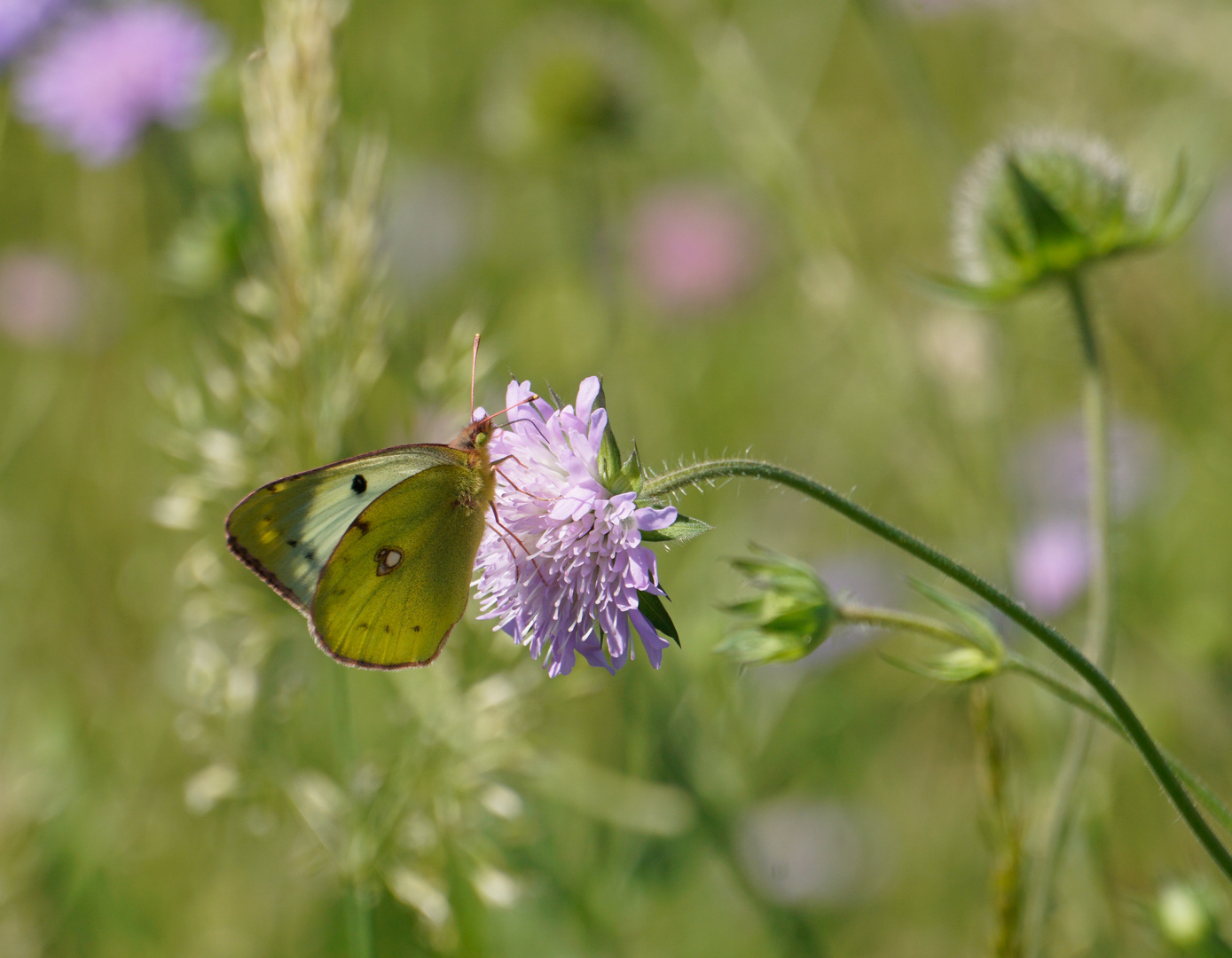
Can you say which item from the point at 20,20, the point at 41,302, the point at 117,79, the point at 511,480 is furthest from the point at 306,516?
the point at 41,302

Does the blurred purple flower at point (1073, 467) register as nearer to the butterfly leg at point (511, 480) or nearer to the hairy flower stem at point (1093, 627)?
the hairy flower stem at point (1093, 627)

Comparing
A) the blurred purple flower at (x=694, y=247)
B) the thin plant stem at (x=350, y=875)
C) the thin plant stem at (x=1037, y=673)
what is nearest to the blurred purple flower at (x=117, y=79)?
the thin plant stem at (x=350, y=875)

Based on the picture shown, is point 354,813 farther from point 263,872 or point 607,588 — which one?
point 263,872

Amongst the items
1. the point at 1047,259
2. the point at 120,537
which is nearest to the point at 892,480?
the point at 1047,259

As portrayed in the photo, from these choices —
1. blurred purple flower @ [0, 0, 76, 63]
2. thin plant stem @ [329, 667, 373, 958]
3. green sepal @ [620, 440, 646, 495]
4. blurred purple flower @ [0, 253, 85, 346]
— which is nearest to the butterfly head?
green sepal @ [620, 440, 646, 495]

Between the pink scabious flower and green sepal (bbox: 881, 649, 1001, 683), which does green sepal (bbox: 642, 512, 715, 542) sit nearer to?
the pink scabious flower

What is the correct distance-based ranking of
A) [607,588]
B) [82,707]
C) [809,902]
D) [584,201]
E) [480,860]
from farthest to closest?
[584,201]
[82,707]
[809,902]
[480,860]
[607,588]

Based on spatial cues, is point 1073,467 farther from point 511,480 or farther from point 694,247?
point 511,480
